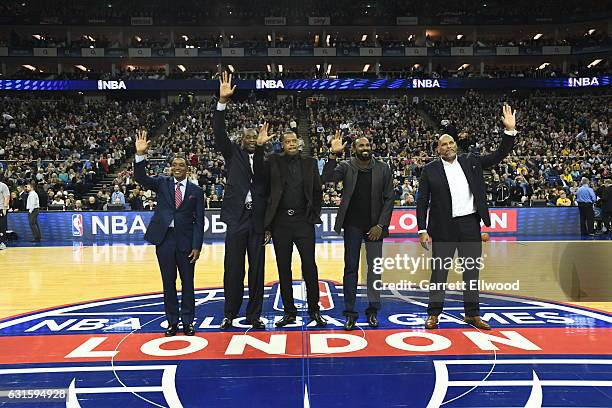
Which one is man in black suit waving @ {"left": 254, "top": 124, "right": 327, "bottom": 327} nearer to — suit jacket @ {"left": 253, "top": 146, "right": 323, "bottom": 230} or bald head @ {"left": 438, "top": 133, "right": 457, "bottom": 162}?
suit jacket @ {"left": 253, "top": 146, "right": 323, "bottom": 230}

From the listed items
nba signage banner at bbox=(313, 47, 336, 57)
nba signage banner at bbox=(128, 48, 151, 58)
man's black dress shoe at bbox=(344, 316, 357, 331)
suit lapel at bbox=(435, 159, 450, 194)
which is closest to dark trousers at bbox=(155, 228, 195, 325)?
man's black dress shoe at bbox=(344, 316, 357, 331)

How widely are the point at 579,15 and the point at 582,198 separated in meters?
25.6

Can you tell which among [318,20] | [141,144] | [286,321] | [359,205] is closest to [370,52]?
[318,20]

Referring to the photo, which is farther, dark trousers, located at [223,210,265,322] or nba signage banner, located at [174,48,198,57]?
nba signage banner, located at [174,48,198,57]

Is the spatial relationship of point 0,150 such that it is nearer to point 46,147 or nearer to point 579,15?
point 46,147

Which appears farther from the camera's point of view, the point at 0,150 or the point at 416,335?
the point at 0,150

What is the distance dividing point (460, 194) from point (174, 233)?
3.08 metres

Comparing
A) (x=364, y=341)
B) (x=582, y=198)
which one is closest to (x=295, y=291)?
(x=364, y=341)

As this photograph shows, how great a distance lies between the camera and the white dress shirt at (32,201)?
14.4m

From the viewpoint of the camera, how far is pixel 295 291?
25.3ft

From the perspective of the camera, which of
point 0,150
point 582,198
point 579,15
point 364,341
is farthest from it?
point 579,15

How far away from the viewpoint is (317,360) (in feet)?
15.0

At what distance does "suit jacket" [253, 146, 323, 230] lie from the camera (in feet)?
17.9

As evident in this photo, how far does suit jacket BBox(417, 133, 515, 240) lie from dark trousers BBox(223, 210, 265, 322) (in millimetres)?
1789
